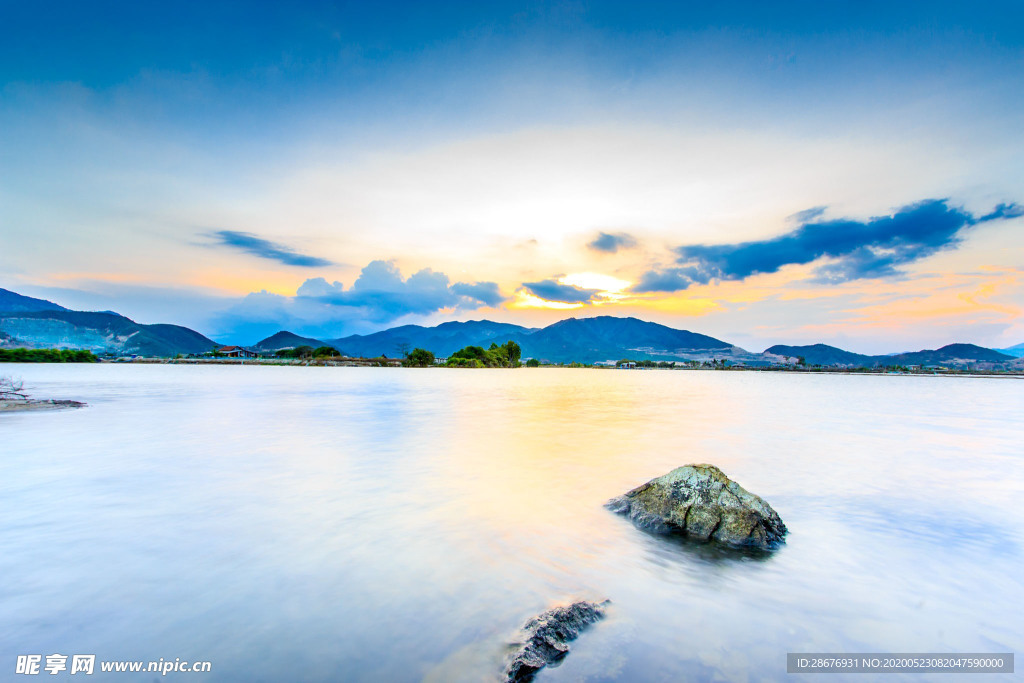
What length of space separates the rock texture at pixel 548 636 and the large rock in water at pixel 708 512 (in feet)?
11.7

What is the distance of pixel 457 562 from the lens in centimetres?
771

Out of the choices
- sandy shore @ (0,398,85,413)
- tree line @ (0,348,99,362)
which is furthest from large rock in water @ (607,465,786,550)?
tree line @ (0,348,99,362)

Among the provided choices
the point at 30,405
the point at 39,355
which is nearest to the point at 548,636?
the point at 30,405

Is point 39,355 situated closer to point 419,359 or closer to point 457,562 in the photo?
point 419,359

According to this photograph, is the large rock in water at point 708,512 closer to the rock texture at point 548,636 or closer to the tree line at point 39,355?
the rock texture at point 548,636

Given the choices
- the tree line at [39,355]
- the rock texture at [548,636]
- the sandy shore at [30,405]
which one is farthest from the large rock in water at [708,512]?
the tree line at [39,355]

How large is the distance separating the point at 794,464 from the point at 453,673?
16052 mm

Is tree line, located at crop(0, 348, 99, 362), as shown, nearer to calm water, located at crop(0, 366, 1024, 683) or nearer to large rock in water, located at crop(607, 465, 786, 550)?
calm water, located at crop(0, 366, 1024, 683)

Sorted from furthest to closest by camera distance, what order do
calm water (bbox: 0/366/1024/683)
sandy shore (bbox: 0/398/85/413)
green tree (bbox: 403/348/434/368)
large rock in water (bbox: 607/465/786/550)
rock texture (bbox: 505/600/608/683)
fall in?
green tree (bbox: 403/348/434/368) → sandy shore (bbox: 0/398/85/413) → large rock in water (bbox: 607/465/786/550) → calm water (bbox: 0/366/1024/683) → rock texture (bbox: 505/600/608/683)

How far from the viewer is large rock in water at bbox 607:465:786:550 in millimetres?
8445

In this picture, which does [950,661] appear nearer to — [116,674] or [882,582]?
[882,582]

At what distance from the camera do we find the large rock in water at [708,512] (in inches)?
332

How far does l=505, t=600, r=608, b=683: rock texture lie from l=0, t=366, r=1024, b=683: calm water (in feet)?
0.51

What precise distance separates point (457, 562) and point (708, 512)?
476cm
